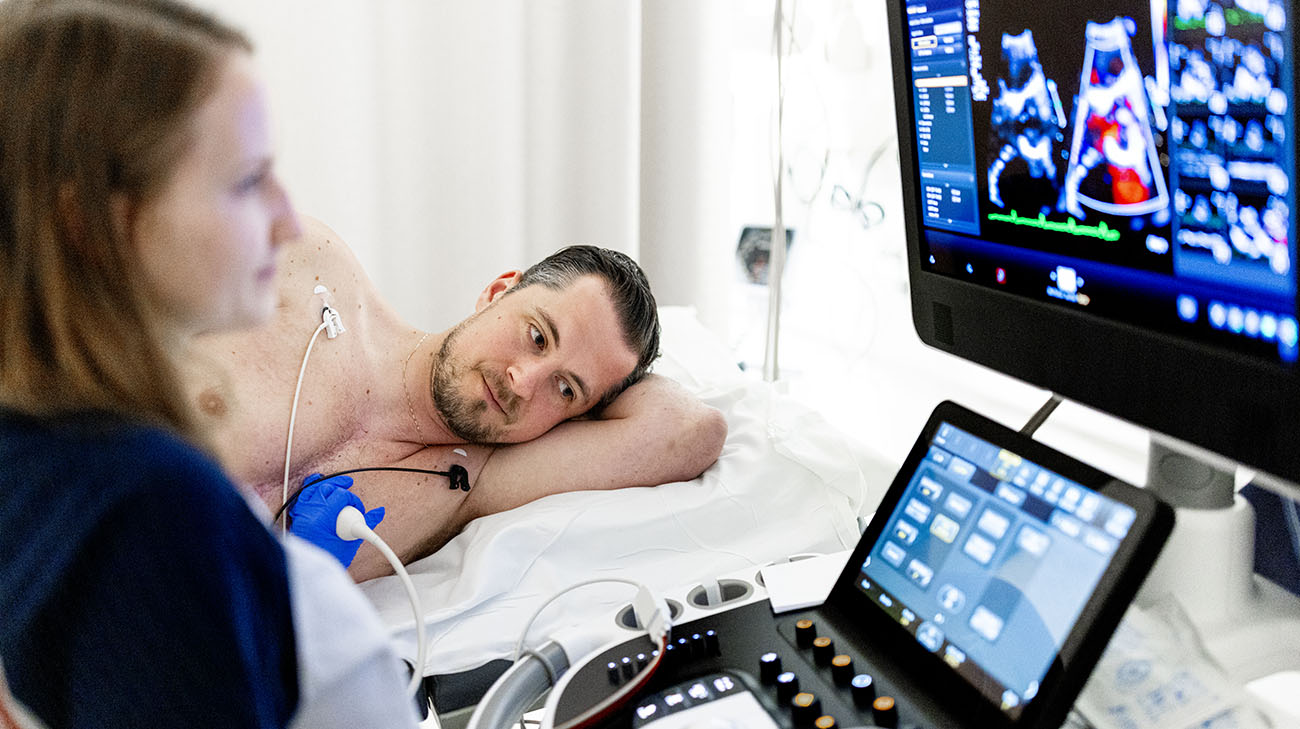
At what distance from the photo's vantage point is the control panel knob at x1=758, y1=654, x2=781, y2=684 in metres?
0.70

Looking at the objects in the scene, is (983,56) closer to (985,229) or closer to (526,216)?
(985,229)

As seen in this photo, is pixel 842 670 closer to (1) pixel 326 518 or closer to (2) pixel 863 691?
(2) pixel 863 691

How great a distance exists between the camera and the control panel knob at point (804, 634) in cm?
74

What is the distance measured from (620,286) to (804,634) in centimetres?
88

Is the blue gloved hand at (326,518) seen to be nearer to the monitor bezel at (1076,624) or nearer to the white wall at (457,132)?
the monitor bezel at (1076,624)

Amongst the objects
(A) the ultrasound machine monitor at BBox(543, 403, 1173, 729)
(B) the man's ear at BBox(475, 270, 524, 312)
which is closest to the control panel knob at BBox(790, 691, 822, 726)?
(A) the ultrasound machine monitor at BBox(543, 403, 1173, 729)

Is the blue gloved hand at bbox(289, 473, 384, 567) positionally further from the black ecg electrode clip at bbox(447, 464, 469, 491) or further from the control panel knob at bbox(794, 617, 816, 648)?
the control panel knob at bbox(794, 617, 816, 648)

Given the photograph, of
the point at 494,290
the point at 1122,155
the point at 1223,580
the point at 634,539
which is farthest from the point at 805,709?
the point at 494,290

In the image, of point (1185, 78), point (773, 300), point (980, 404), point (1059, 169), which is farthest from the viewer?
point (980, 404)

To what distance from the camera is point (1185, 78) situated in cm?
58

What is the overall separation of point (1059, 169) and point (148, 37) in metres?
0.57

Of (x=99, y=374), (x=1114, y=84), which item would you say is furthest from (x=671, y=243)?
(x=99, y=374)

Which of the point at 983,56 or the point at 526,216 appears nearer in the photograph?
the point at 983,56

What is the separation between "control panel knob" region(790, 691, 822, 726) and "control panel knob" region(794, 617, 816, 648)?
8cm
